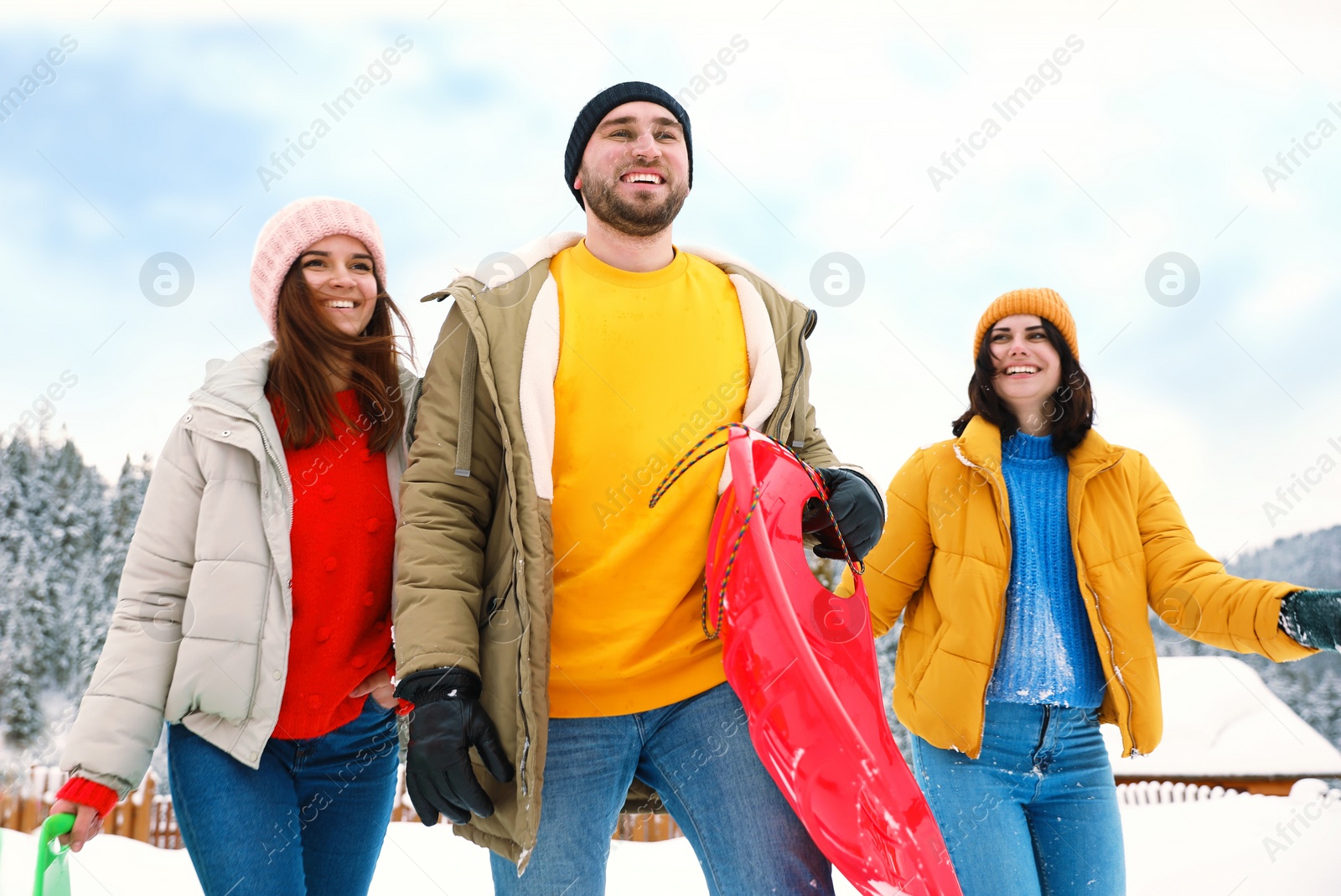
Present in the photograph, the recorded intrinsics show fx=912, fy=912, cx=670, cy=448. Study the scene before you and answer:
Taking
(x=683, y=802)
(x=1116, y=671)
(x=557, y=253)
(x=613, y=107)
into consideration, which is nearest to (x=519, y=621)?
(x=683, y=802)

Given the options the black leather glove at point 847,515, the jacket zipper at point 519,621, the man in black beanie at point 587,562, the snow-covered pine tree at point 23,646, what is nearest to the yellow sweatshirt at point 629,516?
the man in black beanie at point 587,562

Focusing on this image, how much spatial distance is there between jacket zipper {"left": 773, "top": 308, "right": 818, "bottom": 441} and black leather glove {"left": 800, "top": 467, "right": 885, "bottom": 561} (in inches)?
6.7

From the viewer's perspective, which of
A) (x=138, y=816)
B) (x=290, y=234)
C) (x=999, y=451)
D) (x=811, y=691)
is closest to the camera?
(x=811, y=691)

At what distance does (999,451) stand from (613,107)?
1502 millimetres

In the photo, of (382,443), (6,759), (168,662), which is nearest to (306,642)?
(168,662)

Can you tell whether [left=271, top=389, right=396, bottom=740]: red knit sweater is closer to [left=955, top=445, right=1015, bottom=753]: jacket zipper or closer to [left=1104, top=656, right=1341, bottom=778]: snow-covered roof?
[left=955, top=445, right=1015, bottom=753]: jacket zipper

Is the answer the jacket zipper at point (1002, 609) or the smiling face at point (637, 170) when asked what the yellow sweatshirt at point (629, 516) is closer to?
the smiling face at point (637, 170)

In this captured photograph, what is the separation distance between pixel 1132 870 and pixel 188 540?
5.36 m

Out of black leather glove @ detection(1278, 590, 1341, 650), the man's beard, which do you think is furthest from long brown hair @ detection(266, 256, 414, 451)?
black leather glove @ detection(1278, 590, 1341, 650)

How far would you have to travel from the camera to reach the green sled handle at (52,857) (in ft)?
5.96

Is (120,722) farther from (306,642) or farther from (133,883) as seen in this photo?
(133,883)

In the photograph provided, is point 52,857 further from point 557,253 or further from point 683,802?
point 557,253

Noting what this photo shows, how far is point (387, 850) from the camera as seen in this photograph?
602 cm

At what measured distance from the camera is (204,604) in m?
1.95
